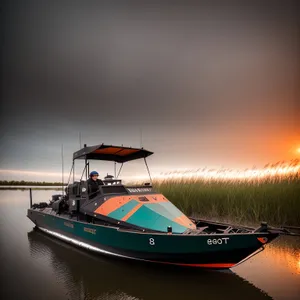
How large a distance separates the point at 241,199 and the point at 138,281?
568 cm

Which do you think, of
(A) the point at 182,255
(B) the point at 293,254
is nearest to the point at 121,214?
(A) the point at 182,255

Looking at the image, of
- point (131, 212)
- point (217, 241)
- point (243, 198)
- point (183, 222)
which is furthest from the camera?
point (243, 198)

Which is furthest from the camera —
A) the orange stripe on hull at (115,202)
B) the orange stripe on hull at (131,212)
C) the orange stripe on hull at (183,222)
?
the orange stripe on hull at (115,202)

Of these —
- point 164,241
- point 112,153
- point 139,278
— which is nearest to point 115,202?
point 164,241

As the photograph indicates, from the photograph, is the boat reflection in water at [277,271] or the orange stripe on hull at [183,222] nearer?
the boat reflection in water at [277,271]

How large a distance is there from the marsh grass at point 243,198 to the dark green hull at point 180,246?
12.6 feet

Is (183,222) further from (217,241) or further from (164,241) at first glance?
(217,241)

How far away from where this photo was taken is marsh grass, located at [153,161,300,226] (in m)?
8.41

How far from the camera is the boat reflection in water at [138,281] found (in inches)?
181

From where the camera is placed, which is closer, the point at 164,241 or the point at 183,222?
the point at 164,241

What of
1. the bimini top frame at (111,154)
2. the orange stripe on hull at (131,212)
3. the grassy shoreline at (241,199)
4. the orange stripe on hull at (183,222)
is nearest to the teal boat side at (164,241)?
the orange stripe on hull at (131,212)

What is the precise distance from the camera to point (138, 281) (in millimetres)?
5148

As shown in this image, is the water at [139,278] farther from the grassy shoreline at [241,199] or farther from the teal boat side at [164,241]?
the grassy shoreline at [241,199]

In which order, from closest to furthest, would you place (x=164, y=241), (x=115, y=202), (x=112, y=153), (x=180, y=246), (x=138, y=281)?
1. (x=138, y=281)
2. (x=180, y=246)
3. (x=164, y=241)
4. (x=115, y=202)
5. (x=112, y=153)
